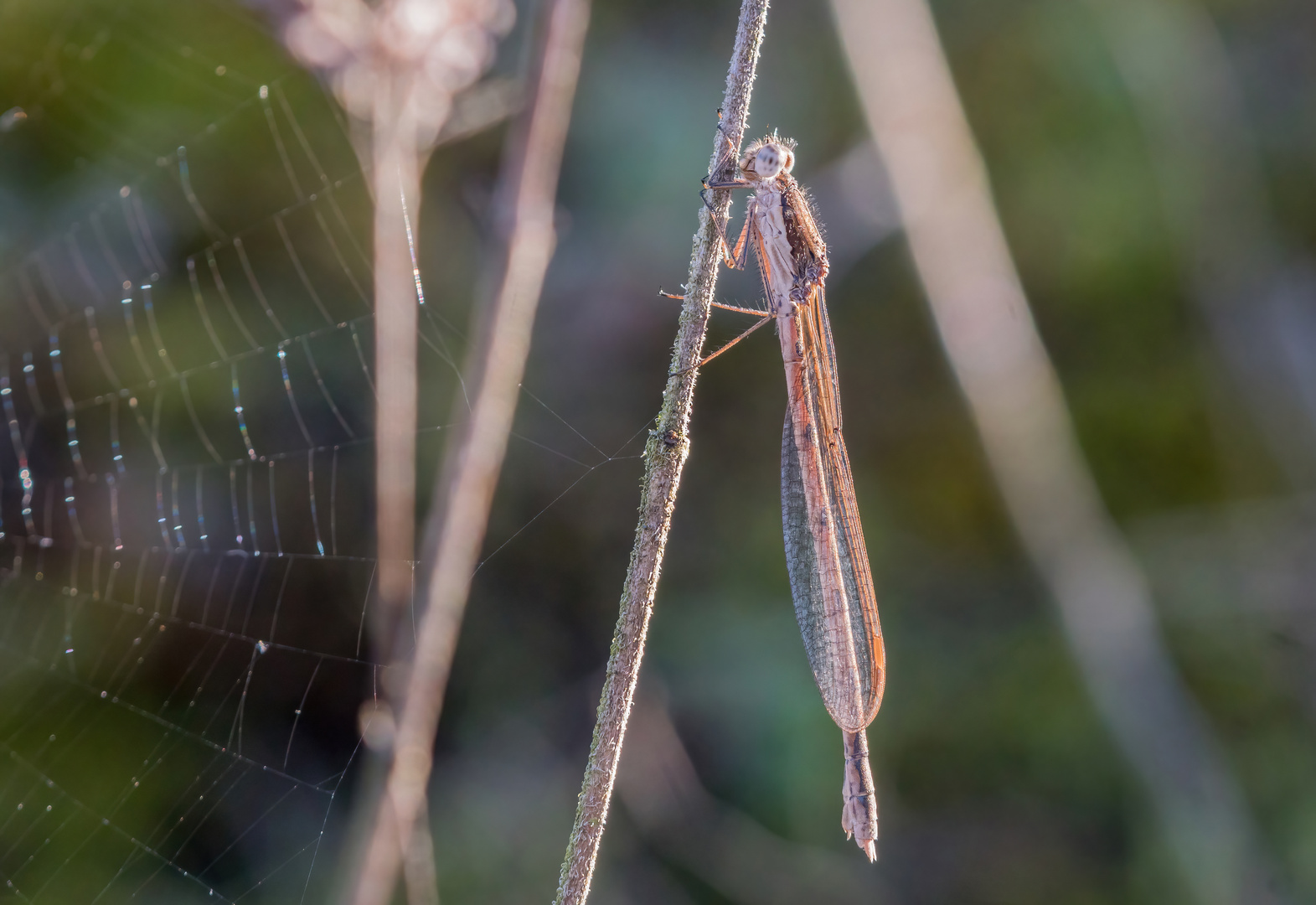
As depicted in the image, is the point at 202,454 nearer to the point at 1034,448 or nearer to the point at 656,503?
the point at 656,503

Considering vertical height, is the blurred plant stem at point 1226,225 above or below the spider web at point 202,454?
above

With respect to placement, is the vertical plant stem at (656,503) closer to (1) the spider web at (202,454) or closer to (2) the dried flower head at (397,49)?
(2) the dried flower head at (397,49)

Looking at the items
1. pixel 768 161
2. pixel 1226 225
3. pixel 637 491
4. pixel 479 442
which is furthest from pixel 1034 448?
pixel 479 442

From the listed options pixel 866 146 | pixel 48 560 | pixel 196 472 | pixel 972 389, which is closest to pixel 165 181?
pixel 196 472

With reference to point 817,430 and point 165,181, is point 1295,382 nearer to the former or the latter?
point 817,430

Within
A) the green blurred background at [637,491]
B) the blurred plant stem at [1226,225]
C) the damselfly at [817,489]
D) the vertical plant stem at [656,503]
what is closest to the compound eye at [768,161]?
the damselfly at [817,489]

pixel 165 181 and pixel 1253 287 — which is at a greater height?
pixel 1253 287

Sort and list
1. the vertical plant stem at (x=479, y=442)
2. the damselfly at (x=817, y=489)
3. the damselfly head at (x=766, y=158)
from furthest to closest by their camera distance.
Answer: the damselfly at (x=817, y=489) → the damselfly head at (x=766, y=158) → the vertical plant stem at (x=479, y=442)
